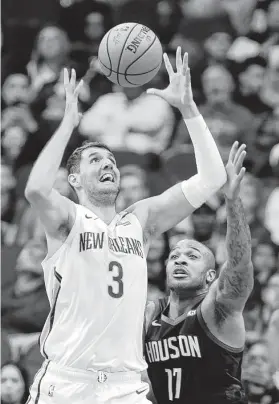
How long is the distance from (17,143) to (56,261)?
4764 millimetres

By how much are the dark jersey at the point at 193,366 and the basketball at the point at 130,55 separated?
161 cm

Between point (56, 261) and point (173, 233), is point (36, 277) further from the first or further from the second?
point (56, 261)

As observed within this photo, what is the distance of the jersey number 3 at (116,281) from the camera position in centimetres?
368

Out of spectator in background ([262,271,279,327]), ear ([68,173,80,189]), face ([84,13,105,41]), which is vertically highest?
face ([84,13,105,41])

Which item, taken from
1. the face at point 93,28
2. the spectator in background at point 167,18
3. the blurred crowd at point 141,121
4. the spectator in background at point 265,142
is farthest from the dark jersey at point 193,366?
the face at point 93,28

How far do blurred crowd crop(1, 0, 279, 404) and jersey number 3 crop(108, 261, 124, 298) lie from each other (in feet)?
11.9

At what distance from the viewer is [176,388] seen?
14.6 ft

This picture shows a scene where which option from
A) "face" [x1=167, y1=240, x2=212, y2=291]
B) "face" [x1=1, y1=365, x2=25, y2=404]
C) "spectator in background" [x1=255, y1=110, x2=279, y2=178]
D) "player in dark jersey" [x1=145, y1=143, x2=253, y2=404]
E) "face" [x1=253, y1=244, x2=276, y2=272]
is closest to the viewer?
"player in dark jersey" [x1=145, y1=143, x2=253, y2=404]

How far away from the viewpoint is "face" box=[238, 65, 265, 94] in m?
8.30

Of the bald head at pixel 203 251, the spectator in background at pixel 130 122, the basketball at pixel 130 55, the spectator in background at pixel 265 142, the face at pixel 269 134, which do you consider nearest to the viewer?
the basketball at pixel 130 55

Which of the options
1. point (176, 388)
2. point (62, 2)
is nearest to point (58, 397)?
point (176, 388)

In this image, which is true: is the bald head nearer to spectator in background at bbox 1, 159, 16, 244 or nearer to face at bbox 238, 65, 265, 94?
spectator in background at bbox 1, 159, 16, 244

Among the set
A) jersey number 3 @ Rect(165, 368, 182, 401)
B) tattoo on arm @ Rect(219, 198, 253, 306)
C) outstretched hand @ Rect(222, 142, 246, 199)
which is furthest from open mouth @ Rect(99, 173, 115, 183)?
jersey number 3 @ Rect(165, 368, 182, 401)

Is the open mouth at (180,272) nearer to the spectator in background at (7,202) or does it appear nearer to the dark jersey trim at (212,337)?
the dark jersey trim at (212,337)
